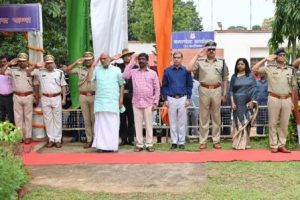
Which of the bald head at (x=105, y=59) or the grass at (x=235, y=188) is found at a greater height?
the bald head at (x=105, y=59)

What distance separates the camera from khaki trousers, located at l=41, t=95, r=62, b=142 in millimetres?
9477

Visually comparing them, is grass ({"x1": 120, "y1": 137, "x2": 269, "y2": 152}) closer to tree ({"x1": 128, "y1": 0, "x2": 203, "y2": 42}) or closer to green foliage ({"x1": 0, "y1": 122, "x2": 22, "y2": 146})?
green foliage ({"x1": 0, "y1": 122, "x2": 22, "y2": 146})

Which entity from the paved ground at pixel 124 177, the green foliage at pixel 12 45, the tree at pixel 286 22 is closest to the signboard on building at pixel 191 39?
the tree at pixel 286 22

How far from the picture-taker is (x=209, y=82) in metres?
8.96

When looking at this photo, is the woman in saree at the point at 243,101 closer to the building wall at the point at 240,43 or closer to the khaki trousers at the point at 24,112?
the khaki trousers at the point at 24,112

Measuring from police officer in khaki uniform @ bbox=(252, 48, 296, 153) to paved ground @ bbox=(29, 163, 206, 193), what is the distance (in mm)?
1723

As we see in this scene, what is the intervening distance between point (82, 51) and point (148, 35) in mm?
19303

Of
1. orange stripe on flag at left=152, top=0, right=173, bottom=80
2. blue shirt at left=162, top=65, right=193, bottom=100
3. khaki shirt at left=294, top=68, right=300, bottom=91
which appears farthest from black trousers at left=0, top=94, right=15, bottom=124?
khaki shirt at left=294, top=68, right=300, bottom=91

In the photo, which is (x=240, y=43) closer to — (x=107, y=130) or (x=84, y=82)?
(x=84, y=82)

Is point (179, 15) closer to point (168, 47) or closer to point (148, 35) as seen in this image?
point (148, 35)

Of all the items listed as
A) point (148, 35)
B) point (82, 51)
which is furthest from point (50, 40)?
point (148, 35)

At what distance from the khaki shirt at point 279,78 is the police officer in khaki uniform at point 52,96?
12.3ft

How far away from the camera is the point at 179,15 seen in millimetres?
29859

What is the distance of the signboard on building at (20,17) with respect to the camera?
391 inches
